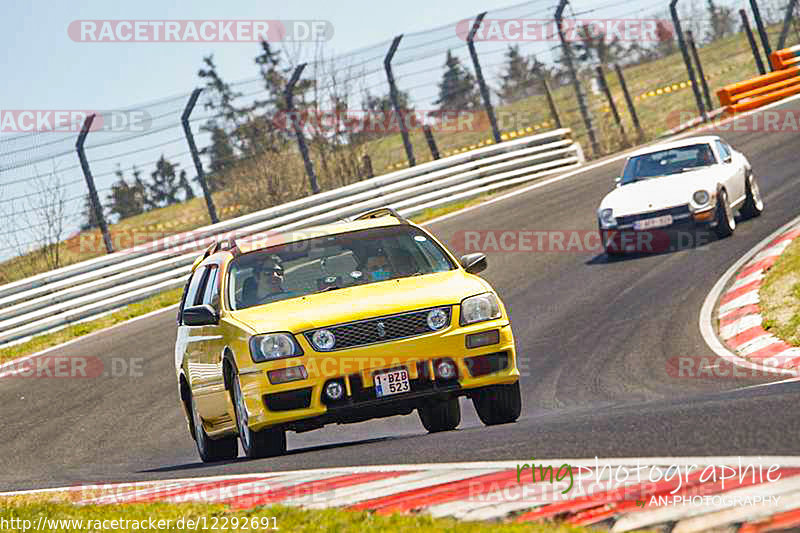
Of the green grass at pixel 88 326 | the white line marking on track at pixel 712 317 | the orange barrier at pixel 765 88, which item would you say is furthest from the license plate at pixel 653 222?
the orange barrier at pixel 765 88

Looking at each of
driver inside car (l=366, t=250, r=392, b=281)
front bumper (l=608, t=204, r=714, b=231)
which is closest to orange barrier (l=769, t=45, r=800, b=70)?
front bumper (l=608, t=204, r=714, b=231)

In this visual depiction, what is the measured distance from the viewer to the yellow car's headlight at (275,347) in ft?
27.2

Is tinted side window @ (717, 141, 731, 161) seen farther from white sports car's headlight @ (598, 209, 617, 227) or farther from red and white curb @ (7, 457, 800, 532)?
red and white curb @ (7, 457, 800, 532)

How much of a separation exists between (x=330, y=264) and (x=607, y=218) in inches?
349

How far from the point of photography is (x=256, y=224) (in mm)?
22344

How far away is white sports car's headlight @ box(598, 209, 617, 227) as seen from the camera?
57.1ft

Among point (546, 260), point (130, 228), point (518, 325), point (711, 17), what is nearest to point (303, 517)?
point (518, 325)

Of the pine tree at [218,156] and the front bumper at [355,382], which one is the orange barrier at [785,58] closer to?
the pine tree at [218,156]

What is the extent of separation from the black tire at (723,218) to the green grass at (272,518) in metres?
12.0

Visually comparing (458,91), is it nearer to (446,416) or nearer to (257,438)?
(446,416)

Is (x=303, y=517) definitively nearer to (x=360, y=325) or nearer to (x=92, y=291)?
(x=360, y=325)

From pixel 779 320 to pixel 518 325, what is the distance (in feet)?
12.6

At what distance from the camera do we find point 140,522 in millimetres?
5957

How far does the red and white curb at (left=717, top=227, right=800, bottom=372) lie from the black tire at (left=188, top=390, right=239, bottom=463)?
470 centimetres
